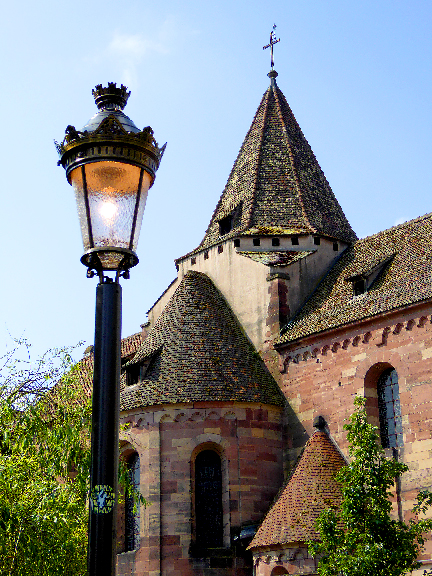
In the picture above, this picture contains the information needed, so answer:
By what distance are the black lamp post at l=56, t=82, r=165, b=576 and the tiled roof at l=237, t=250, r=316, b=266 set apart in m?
23.1

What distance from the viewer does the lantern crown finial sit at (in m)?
6.71

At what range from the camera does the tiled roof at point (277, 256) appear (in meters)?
29.4

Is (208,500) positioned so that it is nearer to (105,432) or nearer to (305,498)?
(305,498)

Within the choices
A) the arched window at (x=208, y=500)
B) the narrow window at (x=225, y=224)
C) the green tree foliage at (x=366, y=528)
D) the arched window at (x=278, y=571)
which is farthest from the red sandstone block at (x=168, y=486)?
the narrow window at (x=225, y=224)

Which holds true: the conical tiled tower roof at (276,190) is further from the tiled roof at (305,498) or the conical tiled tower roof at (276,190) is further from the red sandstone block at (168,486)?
the red sandstone block at (168,486)

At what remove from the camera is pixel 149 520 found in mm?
25219

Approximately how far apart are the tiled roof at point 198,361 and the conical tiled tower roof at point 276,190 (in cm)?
333

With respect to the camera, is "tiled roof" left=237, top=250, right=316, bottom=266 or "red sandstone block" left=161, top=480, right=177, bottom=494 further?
"tiled roof" left=237, top=250, right=316, bottom=266

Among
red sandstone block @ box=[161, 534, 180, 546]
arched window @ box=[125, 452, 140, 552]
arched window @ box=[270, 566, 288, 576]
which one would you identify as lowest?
arched window @ box=[270, 566, 288, 576]

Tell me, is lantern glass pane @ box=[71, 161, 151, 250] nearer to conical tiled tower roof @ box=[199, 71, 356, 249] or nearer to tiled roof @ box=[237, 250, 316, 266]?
tiled roof @ box=[237, 250, 316, 266]

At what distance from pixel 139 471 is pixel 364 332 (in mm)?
8221

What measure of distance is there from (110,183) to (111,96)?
1057 mm

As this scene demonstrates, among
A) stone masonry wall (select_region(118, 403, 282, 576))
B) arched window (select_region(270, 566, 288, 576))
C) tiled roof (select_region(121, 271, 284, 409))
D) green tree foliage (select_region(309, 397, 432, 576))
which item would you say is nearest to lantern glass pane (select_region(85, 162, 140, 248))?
green tree foliage (select_region(309, 397, 432, 576))

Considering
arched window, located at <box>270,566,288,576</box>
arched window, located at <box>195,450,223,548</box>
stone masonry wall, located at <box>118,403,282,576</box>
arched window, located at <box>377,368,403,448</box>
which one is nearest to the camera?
arched window, located at <box>270,566,288,576</box>
